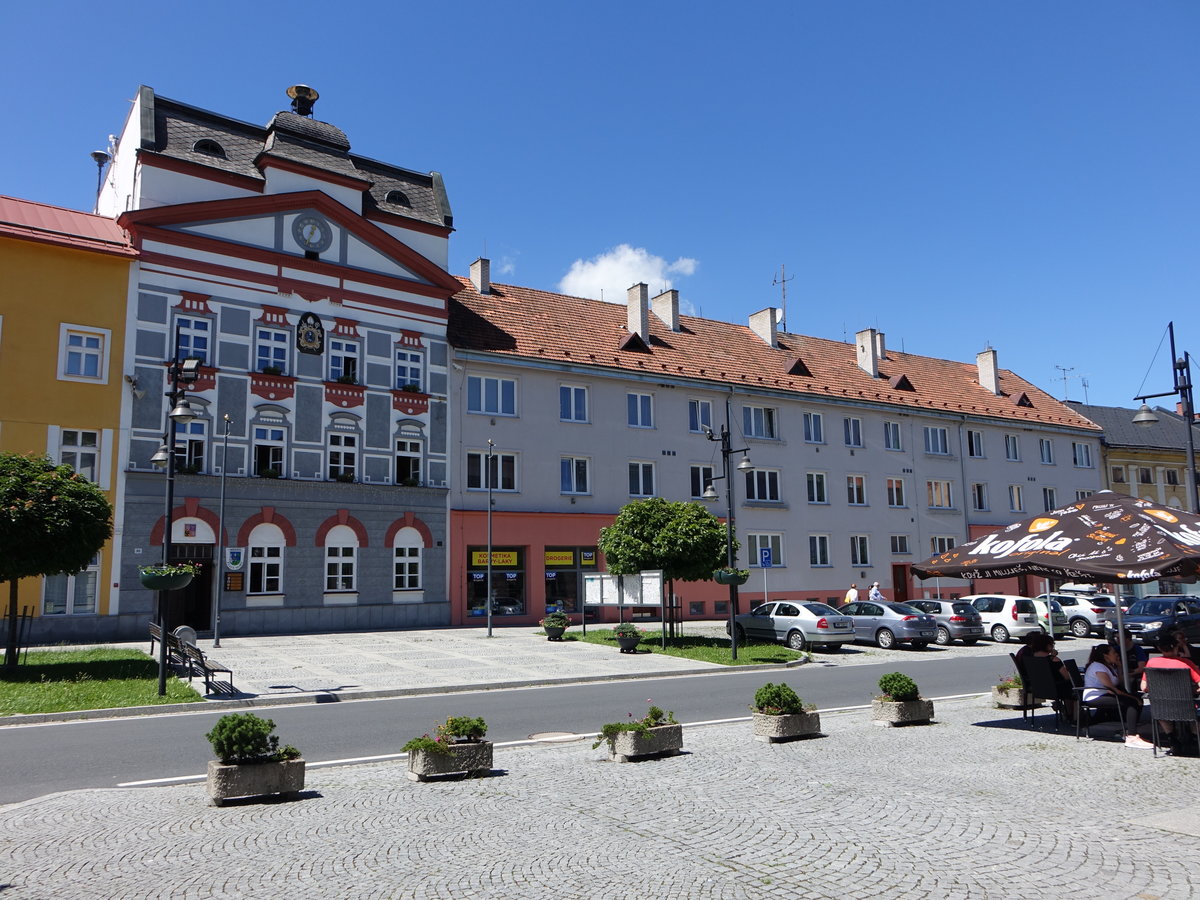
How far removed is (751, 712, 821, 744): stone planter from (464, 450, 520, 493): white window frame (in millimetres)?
23371

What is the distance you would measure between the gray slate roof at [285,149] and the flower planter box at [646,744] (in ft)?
87.8

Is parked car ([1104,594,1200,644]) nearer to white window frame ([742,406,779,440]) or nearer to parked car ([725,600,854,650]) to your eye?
parked car ([725,600,854,650])

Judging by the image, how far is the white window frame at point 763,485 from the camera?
41.6 metres

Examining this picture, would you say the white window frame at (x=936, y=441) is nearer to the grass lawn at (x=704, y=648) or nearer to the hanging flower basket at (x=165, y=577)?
the grass lawn at (x=704, y=648)

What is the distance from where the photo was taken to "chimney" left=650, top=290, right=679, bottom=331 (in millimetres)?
44688

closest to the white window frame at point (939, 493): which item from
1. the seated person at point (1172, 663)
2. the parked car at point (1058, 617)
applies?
the parked car at point (1058, 617)

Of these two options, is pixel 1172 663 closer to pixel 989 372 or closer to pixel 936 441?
pixel 936 441

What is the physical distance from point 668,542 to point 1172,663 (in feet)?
55.6

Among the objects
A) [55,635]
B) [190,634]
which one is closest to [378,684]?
[190,634]

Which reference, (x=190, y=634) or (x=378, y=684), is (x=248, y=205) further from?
(x=378, y=684)

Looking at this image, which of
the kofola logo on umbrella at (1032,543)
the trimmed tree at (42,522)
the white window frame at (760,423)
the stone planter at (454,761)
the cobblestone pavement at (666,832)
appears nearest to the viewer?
the cobblestone pavement at (666,832)

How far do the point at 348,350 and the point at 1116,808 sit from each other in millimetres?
28950

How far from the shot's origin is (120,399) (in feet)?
92.8

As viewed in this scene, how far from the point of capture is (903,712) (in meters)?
12.9
